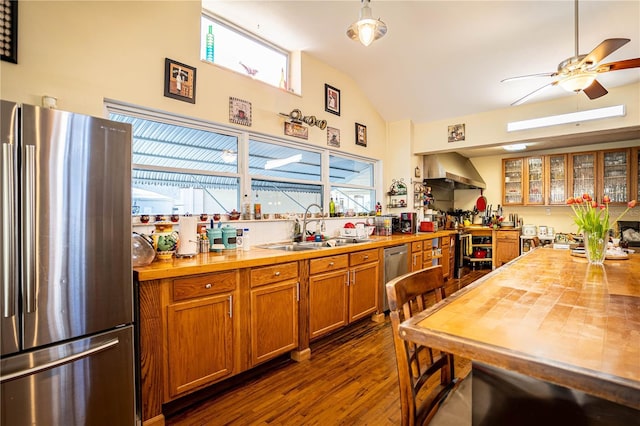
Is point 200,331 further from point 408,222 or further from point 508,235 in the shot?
point 508,235

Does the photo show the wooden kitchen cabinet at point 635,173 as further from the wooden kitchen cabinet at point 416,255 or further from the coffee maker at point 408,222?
the wooden kitchen cabinet at point 416,255

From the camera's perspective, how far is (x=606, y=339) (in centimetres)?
89

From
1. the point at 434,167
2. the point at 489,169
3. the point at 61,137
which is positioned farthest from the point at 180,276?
the point at 489,169

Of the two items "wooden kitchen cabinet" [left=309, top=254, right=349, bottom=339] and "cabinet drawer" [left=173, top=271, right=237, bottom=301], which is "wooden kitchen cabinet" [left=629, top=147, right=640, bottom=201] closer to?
"wooden kitchen cabinet" [left=309, top=254, right=349, bottom=339]

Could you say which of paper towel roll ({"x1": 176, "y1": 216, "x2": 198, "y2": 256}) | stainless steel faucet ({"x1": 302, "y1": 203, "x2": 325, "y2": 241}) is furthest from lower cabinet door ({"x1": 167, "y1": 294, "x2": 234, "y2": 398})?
stainless steel faucet ({"x1": 302, "y1": 203, "x2": 325, "y2": 241})

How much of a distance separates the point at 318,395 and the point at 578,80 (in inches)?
113

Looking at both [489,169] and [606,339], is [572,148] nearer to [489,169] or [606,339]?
[489,169]

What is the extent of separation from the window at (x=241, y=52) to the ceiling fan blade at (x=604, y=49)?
2.55 meters

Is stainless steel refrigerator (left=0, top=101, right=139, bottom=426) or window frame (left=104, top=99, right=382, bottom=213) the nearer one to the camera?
stainless steel refrigerator (left=0, top=101, right=139, bottom=426)

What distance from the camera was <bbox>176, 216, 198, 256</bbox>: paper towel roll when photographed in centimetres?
214

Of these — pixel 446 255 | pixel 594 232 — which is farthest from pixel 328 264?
pixel 446 255

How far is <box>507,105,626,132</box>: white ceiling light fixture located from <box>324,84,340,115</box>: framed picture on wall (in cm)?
221

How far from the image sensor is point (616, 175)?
518 cm

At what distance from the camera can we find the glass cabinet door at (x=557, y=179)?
5617mm
